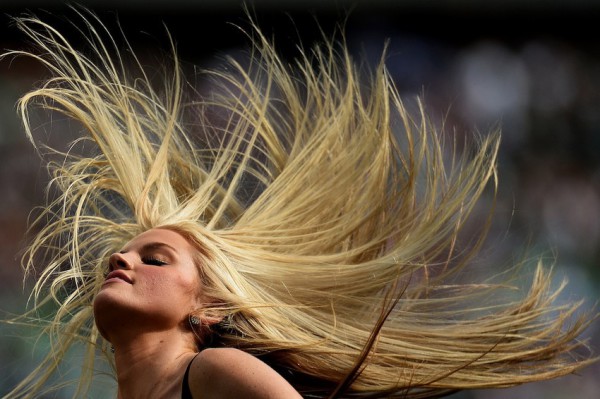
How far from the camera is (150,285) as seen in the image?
275 centimetres

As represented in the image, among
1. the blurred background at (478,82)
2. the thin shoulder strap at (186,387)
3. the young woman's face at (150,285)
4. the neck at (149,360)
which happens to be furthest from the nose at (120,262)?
the blurred background at (478,82)

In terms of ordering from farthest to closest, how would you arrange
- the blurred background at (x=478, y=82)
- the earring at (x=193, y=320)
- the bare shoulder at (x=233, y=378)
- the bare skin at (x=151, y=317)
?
the blurred background at (x=478, y=82)
the earring at (x=193, y=320)
the bare skin at (x=151, y=317)
the bare shoulder at (x=233, y=378)

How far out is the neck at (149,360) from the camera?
2.70m

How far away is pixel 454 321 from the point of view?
3.10 metres

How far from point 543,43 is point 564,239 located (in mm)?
1074

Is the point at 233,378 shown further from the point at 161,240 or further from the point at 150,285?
the point at 161,240

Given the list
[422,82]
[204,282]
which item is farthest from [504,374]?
[422,82]

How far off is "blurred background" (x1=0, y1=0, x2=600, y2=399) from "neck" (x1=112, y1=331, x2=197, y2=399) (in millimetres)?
2425

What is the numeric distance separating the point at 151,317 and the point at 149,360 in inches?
3.4

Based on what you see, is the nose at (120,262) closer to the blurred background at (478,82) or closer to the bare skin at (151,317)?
the bare skin at (151,317)

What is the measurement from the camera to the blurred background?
5395 mm

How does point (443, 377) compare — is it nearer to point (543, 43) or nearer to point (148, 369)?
point (148, 369)

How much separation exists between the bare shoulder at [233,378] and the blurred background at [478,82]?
8.74ft

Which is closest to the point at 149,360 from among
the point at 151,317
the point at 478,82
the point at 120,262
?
the point at 151,317
